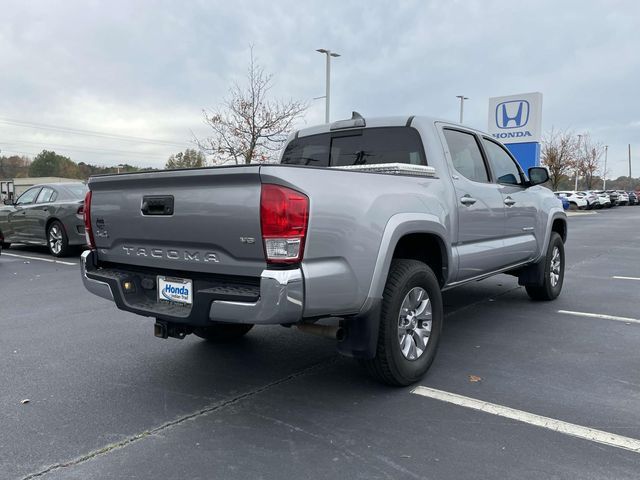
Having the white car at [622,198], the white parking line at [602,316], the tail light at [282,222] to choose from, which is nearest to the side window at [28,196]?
the tail light at [282,222]

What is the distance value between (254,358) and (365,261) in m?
1.68

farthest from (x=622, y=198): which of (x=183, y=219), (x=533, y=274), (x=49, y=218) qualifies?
(x=183, y=219)

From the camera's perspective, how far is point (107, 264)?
3822 mm

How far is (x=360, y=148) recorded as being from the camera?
459 cm

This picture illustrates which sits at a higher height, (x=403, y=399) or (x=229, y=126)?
(x=229, y=126)

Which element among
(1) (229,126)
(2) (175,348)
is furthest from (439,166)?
(1) (229,126)

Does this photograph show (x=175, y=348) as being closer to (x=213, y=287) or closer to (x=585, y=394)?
(x=213, y=287)

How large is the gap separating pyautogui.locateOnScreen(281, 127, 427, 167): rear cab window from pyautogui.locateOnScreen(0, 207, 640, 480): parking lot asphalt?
1.72 m

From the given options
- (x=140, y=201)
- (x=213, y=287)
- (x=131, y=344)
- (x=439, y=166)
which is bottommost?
(x=131, y=344)

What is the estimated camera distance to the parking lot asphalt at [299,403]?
2664 mm

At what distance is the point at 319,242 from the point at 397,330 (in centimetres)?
98

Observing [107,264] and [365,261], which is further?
[107,264]

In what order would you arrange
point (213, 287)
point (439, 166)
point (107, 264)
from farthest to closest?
point (439, 166) < point (107, 264) < point (213, 287)

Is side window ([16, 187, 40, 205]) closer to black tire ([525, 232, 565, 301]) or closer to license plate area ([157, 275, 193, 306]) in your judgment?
license plate area ([157, 275, 193, 306])
